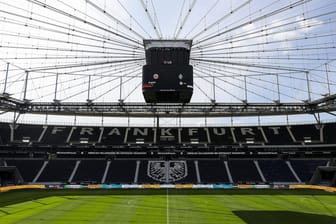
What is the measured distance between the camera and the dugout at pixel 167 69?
20.4 metres

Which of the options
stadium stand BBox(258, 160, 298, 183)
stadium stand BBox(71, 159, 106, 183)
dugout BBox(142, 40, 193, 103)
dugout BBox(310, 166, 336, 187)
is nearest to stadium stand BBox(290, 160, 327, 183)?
dugout BBox(310, 166, 336, 187)

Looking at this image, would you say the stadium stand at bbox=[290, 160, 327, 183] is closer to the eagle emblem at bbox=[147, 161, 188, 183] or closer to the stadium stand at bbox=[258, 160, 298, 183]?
the stadium stand at bbox=[258, 160, 298, 183]

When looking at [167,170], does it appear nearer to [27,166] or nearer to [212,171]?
[212,171]

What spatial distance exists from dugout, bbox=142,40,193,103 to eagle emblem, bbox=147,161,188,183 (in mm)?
30926

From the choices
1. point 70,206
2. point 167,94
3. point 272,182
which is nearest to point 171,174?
point 272,182

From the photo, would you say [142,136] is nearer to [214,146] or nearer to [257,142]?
[214,146]

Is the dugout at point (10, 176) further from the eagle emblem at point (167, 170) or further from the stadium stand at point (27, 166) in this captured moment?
the eagle emblem at point (167, 170)

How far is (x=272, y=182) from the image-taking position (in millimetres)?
47156

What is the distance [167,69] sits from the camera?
2062 cm

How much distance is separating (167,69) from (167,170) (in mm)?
34205

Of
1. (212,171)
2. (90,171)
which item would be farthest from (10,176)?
(212,171)

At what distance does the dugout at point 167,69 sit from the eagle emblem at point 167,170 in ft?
101

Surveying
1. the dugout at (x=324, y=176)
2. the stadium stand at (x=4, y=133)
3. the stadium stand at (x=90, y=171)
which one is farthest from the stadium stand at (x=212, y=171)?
the stadium stand at (x=4, y=133)

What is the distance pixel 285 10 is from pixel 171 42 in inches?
314
